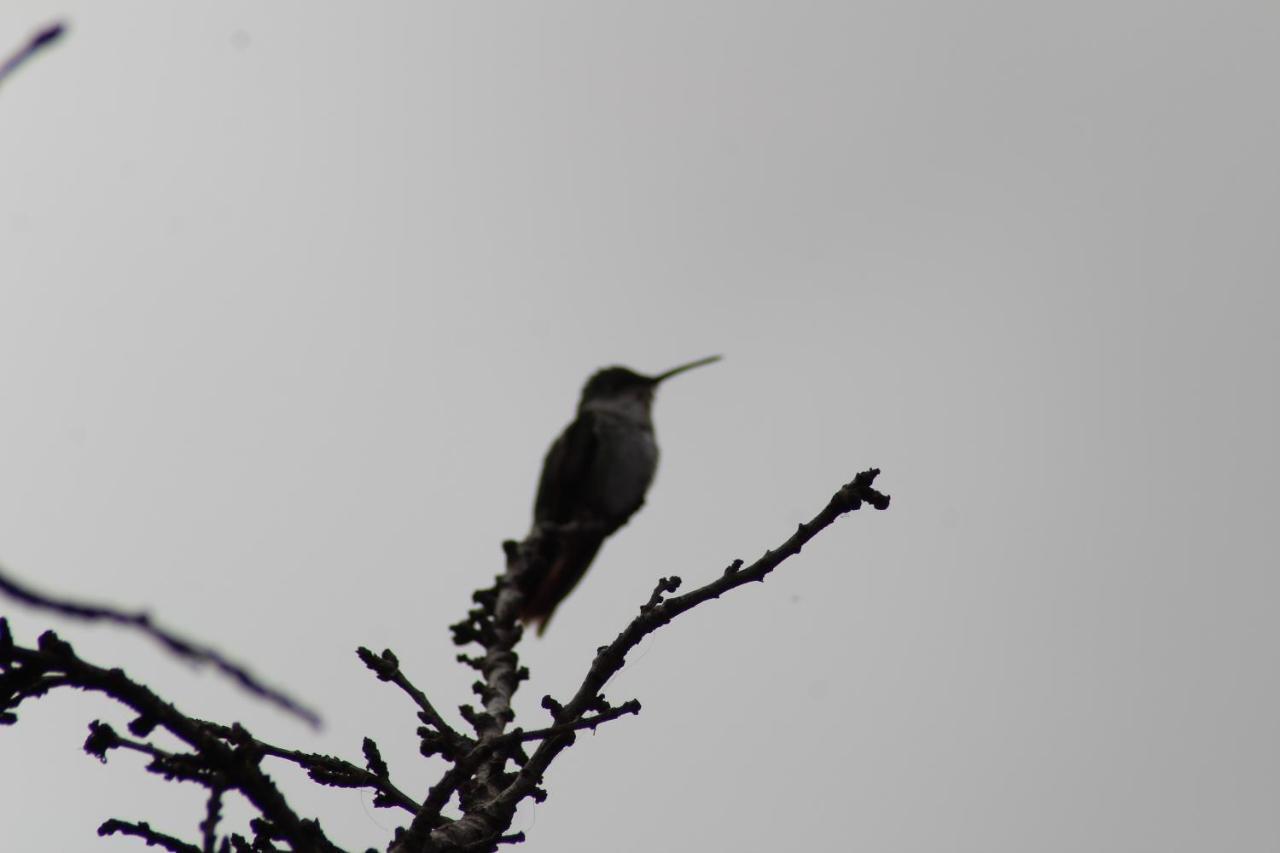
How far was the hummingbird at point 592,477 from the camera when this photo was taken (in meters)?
8.27

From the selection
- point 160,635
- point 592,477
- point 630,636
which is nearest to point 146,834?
point 630,636

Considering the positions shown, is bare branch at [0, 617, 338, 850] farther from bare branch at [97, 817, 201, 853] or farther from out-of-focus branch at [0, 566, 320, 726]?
out-of-focus branch at [0, 566, 320, 726]

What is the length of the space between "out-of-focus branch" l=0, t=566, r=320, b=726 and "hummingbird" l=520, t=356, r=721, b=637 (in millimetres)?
6009

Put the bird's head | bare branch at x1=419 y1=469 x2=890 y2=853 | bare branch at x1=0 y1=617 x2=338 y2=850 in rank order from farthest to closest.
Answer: the bird's head
bare branch at x1=419 y1=469 x2=890 y2=853
bare branch at x1=0 y1=617 x2=338 y2=850

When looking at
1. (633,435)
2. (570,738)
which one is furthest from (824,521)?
(633,435)

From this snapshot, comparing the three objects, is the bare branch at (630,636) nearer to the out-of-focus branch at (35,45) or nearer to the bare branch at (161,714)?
the bare branch at (161,714)

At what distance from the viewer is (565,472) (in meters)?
9.40

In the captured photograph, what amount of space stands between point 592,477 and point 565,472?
23cm

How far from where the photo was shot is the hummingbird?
8.27m

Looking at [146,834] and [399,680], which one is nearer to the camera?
[146,834]

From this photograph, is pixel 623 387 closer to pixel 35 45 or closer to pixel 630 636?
pixel 630 636

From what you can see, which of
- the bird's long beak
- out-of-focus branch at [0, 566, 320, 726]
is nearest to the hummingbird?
the bird's long beak

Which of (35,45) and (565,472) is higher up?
(565,472)

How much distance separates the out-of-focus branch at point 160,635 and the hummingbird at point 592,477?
237 inches
